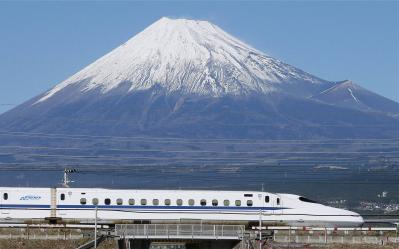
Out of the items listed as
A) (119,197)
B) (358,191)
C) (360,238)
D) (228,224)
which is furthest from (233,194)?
(358,191)

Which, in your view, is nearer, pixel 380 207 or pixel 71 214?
pixel 71 214

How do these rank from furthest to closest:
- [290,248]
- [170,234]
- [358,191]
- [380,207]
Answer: [358,191] < [380,207] < [170,234] < [290,248]

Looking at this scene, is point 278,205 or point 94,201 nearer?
point 94,201

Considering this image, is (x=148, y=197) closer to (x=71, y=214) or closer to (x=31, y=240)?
(x=71, y=214)

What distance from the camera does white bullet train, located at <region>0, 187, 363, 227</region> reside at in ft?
277

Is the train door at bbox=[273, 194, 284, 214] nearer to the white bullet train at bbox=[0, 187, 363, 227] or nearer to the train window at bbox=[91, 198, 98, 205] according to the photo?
the white bullet train at bbox=[0, 187, 363, 227]

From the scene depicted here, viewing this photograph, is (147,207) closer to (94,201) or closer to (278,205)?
(94,201)

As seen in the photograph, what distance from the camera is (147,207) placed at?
8519 centimetres

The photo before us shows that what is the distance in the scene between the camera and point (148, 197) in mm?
85250

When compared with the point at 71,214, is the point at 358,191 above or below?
above

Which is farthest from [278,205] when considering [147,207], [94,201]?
[94,201]

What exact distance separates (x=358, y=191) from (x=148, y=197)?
109769 mm

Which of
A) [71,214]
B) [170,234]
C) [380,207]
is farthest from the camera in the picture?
[380,207]

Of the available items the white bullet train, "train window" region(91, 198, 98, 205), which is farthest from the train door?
"train window" region(91, 198, 98, 205)
